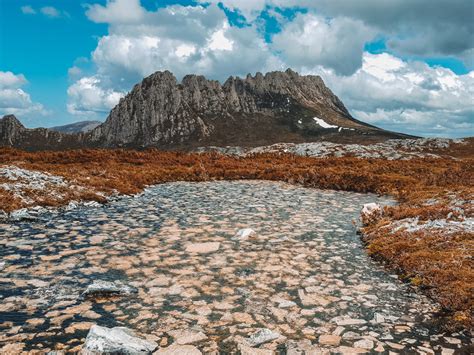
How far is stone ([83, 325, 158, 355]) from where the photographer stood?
5.17 m

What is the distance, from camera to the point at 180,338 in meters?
5.86

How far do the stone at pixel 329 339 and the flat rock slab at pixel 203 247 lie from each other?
4939 millimetres

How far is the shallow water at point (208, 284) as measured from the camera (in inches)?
241

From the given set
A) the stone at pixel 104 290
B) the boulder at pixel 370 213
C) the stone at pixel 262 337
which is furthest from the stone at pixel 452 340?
the boulder at pixel 370 213

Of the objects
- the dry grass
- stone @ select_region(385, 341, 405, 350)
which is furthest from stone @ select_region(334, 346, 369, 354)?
the dry grass

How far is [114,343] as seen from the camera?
5254 mm

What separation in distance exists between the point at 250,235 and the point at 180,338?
6592 mm

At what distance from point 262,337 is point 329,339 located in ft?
3.49

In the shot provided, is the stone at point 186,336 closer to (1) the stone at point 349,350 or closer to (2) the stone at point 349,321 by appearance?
(1) the stone at point 349,350

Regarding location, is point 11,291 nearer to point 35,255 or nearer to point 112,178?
point 35,255

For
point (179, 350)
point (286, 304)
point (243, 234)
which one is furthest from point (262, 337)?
point (243, 234)

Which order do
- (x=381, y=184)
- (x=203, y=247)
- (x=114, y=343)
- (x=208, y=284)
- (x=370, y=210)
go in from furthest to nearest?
1. (x=381, y=184)
2. (x=370, y=210)
3. (x=203, y=247)
4. (x=208, y=284)
5. (x=114, y=343)

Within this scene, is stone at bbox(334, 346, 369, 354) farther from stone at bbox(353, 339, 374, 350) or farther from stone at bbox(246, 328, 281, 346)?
stone at bbox(246, 328, 281, 346)

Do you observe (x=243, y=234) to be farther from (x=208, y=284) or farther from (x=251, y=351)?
(x=251, y=351)
